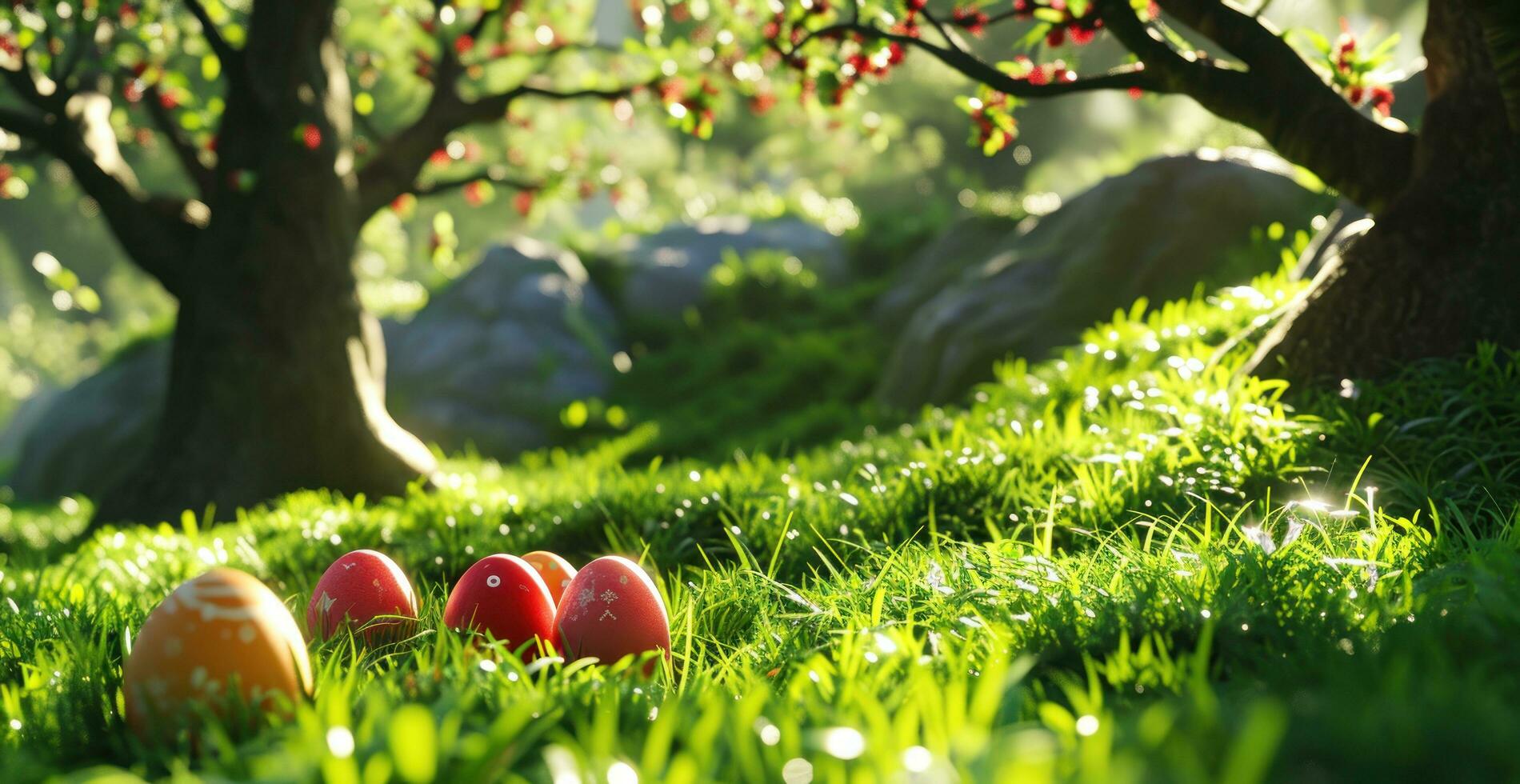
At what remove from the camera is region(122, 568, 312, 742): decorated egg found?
2.15 meters

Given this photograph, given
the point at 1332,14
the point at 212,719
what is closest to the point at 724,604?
the point at 212,719

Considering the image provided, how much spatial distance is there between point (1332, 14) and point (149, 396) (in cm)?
2099

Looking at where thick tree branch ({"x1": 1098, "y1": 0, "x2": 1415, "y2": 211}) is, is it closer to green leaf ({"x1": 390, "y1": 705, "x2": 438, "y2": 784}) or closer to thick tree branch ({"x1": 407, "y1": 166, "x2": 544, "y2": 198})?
green leaf ({"x1": 390, "y1": 705, "x2": 438, "y2": 784})

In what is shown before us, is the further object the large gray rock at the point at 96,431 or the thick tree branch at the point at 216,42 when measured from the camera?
the large gray rock at the point at 96,431

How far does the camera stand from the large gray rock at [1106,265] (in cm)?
761

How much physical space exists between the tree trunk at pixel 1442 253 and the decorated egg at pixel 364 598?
3.40 meters

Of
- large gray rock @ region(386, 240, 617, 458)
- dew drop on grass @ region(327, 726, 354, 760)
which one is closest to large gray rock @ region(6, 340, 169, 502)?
large gray rock @ region(386, 240, 617, 458)

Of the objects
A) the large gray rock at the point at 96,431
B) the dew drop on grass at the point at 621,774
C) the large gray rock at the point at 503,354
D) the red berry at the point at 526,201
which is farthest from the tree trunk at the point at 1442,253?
the large gray rock at the point at 96,431

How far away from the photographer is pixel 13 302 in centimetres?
4188

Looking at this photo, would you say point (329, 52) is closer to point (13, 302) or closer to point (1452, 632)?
point (1452, 632)

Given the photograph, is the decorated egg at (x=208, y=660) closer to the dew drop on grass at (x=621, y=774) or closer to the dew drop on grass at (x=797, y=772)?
the dew drop on grass at (x=621, y=774)

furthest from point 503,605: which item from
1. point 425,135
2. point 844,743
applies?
point 425,135

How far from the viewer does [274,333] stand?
21.7ft

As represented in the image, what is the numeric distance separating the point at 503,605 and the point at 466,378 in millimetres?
7713
